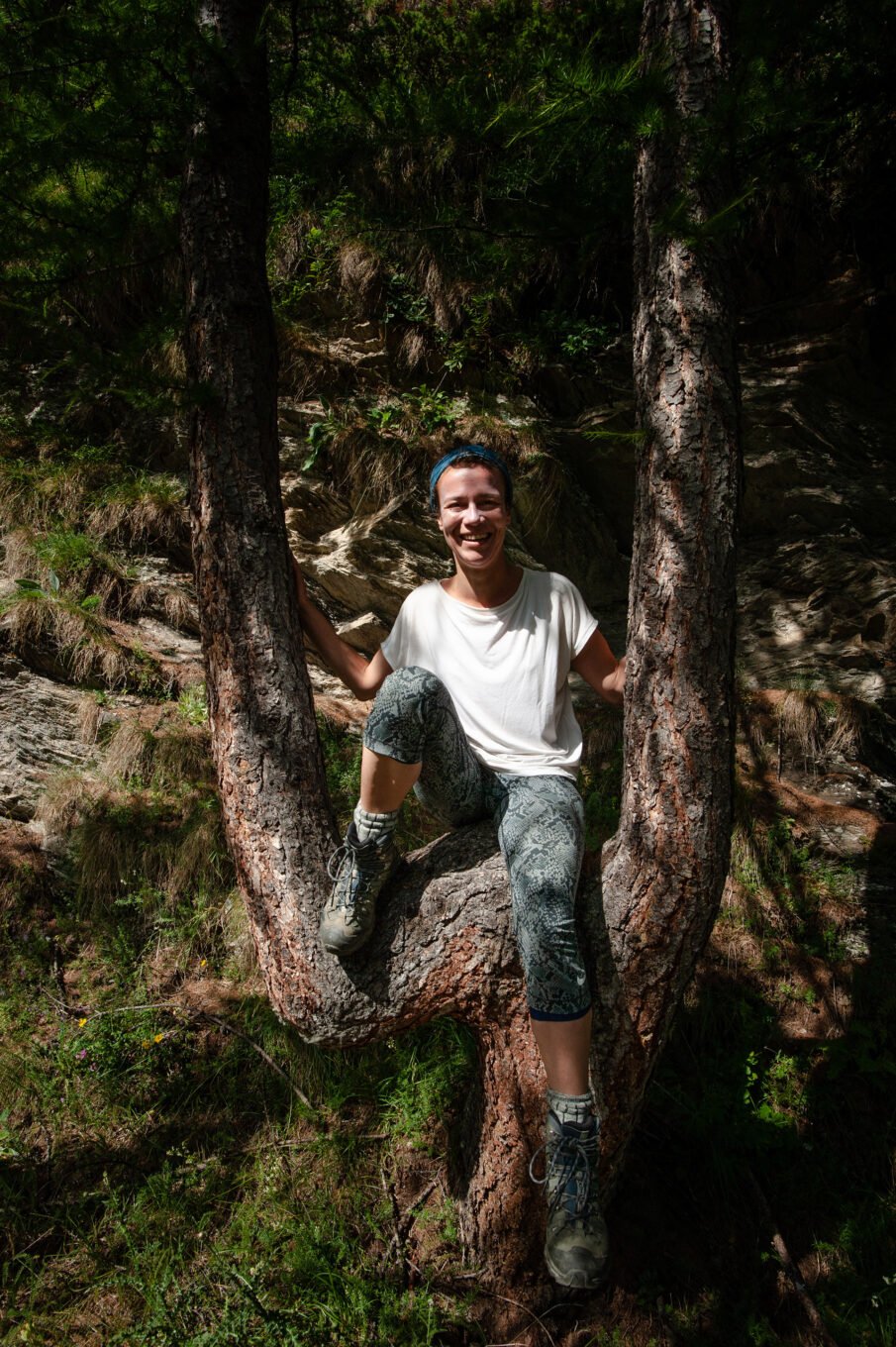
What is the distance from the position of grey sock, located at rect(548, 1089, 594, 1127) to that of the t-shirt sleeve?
1429 millimetres

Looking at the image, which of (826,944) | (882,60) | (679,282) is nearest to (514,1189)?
(826,944)

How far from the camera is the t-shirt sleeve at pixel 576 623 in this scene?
2779 mm

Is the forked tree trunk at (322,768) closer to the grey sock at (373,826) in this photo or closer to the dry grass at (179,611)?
the grey sock at (373,826)

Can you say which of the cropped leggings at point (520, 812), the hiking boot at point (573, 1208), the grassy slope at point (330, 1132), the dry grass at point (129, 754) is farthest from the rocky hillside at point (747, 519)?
the hiking boot at point (573, 1208)

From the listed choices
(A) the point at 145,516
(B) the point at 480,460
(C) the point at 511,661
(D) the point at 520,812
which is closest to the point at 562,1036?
(D) the point at 520,812

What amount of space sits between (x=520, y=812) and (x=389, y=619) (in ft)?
9.67

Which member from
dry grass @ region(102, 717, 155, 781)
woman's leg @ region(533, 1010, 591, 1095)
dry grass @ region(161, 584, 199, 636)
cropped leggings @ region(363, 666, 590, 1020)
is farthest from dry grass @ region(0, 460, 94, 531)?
woman's leg @ region(533, 1010, 591, 1095)

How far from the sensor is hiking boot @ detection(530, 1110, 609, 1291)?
198cm

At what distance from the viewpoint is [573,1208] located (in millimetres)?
2047

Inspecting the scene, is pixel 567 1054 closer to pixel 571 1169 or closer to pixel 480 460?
pixel 571 1169

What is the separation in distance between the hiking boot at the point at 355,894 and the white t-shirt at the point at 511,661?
1.61ft

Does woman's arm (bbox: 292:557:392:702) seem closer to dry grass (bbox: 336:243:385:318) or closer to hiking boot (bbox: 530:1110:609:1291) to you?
Result: hiking boot (bbox: 530:1110:609:1291)

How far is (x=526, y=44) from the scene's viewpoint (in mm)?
5117

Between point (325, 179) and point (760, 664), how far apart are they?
4655mm
